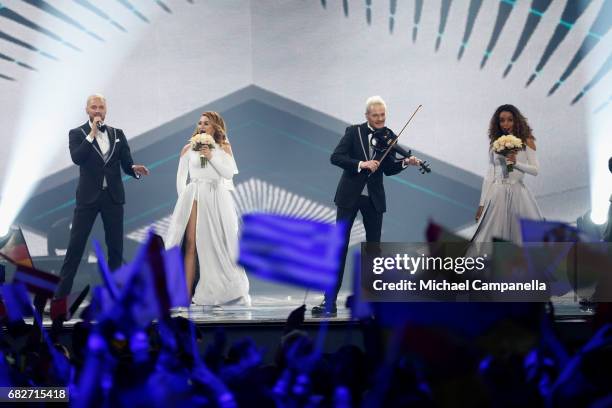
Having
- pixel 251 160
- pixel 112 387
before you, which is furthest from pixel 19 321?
pixel 251 160

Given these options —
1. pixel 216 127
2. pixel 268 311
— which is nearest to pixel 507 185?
pixel 268 311

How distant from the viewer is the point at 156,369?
3.03 feet

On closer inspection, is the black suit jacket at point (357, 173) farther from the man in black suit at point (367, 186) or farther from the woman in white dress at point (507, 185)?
the woman in white dress at point (507, 185)

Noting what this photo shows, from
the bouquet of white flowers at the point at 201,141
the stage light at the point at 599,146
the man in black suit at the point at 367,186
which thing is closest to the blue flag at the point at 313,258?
the man in black suit at the point at 367,186

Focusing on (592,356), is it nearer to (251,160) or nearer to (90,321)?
(90,321)

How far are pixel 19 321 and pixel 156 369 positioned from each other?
0.26 metres

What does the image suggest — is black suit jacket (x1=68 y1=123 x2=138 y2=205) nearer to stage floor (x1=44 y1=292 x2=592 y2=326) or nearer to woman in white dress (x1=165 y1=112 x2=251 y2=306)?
woman in white dress (x1=165 y1=112 x2=251 y2=306)

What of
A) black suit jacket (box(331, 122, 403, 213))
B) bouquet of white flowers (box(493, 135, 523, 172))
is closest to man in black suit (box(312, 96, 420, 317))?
black suit jacket (box(331, 122, 403, 213))

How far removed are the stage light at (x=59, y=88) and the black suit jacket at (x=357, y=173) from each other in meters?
2.69

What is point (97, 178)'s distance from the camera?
20.7 feet

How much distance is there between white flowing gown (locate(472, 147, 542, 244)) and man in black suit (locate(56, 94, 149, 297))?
2.55 metres

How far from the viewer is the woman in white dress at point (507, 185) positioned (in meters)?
6.02

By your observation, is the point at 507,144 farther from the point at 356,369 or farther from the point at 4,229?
the point at 356,369

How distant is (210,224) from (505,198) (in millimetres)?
2126
